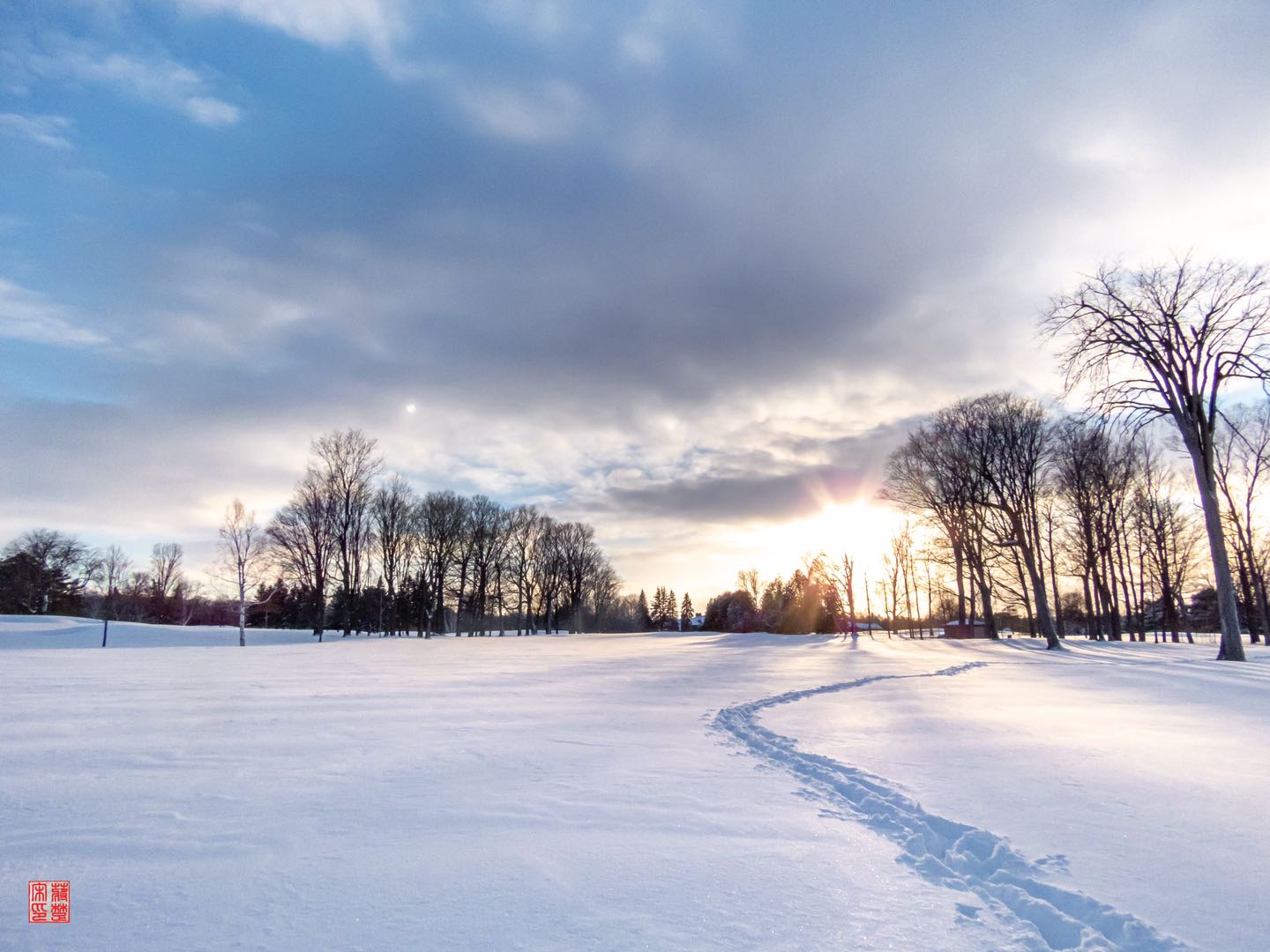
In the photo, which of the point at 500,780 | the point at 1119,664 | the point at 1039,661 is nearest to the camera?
the point at 500,780

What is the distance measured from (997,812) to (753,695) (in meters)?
7.14

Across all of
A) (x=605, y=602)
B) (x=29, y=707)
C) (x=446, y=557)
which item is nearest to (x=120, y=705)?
(x=29, y=707)

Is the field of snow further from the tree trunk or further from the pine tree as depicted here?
the pine tree

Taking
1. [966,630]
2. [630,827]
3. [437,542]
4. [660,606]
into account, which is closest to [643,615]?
[660,606]

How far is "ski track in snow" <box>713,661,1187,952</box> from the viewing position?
2686 millimetres

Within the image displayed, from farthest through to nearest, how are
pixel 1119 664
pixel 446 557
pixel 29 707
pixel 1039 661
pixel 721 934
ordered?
pixel 446 557 → pixel 1039 661 → pixel 1119 664 → pixel 29 707 → pixel 721 934

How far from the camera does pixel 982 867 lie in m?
3.42

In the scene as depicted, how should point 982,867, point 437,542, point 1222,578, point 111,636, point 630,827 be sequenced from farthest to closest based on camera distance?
point 437,542 → point 111,636 → point 1222,578 → point 630,827 → point 982,867

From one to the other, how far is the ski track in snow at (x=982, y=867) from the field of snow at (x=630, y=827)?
0.02 m

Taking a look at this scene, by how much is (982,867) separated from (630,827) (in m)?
2.01

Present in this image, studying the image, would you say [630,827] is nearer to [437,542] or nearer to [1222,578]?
[1222,578]

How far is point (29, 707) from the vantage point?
8102mm

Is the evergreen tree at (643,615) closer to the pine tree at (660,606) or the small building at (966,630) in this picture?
the pine tree at (660,606)

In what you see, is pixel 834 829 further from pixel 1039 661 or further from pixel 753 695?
pixel 1039 661
